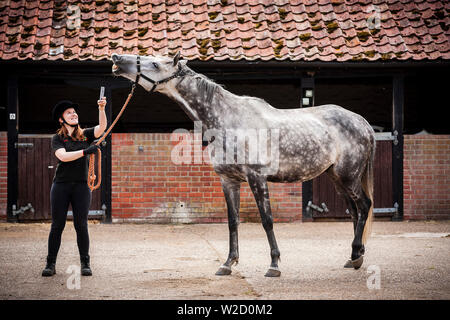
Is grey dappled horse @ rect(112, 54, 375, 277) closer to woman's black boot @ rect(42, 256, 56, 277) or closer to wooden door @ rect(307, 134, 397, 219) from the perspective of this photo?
woman's black boot @ rect(42, 256, 56, 277)

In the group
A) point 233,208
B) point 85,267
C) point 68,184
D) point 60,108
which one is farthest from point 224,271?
point 60,108

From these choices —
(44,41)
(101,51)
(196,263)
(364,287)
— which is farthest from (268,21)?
(364,287)

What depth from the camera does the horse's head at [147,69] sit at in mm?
5730

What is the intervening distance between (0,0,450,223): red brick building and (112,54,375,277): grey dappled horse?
3465 millimetres

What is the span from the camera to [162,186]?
33.5ft

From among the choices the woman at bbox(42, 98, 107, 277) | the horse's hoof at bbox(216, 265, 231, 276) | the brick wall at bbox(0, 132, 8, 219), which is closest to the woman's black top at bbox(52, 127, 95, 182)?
the woman at bbox(42, 98, 107, 277)

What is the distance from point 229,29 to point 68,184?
5.41 meters

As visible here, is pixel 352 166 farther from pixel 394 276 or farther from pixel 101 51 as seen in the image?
pixel 101 51

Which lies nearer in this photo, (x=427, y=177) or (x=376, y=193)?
(x=376, y=193)

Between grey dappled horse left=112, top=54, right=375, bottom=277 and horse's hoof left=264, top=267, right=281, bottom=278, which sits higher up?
grey dappled horse left=112, top=54, right=375, bottom=277

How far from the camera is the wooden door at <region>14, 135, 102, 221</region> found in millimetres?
10000

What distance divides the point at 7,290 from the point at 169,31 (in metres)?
6.23

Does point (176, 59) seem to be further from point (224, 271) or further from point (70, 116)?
point (224, 271)

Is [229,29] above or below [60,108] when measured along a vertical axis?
above
